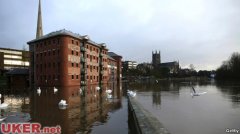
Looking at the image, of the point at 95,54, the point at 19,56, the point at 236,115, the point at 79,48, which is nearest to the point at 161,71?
the point at 19,56

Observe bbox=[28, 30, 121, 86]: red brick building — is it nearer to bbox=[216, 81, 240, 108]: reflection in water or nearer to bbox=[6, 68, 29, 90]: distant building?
bbox=[6, 68, 29, 90]: distant building

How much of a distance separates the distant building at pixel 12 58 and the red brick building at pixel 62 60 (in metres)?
47.3

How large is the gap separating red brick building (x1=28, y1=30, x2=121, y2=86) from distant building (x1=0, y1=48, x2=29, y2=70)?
155 ft

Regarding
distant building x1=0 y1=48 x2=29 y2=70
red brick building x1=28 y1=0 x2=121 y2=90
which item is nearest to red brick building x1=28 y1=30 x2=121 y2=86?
red brick building x1=28 y1=0 x2=121 y2=90

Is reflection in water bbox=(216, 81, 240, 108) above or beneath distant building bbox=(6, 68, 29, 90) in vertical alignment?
beneath

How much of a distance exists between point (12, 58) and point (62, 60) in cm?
7178

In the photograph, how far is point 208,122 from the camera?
663 inches

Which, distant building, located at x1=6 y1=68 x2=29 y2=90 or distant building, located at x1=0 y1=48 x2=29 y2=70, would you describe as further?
distant building, located at x1=0 y1=48 x2=29 y2=70

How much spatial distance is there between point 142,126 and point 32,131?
4.89 meters

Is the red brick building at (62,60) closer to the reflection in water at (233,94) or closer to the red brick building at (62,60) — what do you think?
the red brick building at (62,60)

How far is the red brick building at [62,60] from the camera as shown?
6469 cm

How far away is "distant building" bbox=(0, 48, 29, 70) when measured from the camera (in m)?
119

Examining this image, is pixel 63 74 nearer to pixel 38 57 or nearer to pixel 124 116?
pixel 38 57

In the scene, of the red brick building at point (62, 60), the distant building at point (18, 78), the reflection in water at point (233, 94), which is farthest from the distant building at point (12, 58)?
the reflection in water at point (233, 94)
